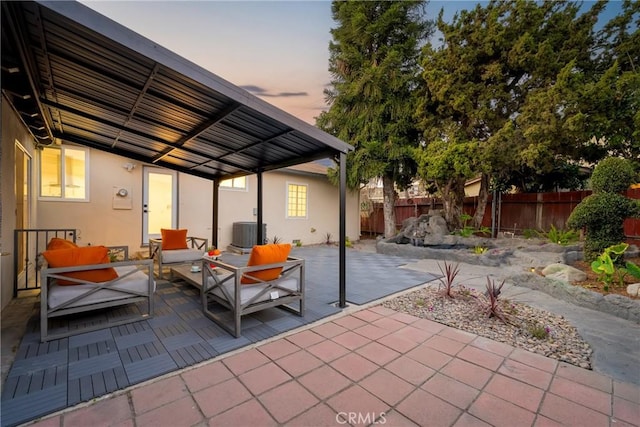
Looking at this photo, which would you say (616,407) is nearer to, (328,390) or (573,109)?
(328,390)

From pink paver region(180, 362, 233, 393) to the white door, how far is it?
6040 mm

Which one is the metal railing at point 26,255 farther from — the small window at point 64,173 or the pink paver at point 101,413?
the pink paver at point 101,413

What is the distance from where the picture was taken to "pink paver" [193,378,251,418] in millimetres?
1957

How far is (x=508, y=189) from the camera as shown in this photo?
11.7m

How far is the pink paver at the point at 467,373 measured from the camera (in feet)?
7.59

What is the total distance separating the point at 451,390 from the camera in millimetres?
2199

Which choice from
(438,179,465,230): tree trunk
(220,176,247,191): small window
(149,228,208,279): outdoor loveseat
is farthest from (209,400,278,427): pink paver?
(438,179,465,230): tree trunk

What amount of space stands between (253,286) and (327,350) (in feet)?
3.74

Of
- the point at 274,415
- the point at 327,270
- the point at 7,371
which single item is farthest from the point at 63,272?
the point at 327,270

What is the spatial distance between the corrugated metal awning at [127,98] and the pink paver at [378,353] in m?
2.57

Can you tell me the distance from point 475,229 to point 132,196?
10.6 metres

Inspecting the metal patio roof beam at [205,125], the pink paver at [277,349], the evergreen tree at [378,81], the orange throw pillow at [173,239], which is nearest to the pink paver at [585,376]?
the pink paver at [277,349]

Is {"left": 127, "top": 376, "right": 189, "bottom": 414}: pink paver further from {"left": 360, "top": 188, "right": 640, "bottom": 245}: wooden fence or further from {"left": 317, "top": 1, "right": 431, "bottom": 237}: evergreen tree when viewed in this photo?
{"left": 360, "top": 188, "right": 640, "bottom": 245}: wooden fence

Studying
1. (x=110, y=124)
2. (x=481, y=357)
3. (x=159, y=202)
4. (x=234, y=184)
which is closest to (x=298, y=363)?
(x=481, y=357)
